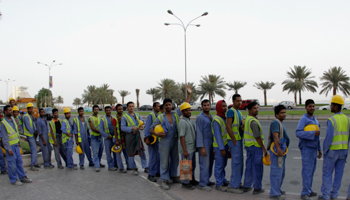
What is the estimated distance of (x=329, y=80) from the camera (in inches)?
1833

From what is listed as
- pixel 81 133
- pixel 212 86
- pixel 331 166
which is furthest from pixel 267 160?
pixel 212 86

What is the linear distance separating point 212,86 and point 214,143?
149 ft

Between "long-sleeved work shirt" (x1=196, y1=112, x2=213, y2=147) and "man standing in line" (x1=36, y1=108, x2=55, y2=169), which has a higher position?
"long-sleeved work shirt" (x1=196, y1=112, x2=213, y2=147)

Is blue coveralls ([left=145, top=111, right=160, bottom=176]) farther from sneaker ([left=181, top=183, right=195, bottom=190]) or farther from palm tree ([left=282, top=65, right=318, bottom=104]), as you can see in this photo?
palm tree ([left=282, top=65, right=318, bottom=104])

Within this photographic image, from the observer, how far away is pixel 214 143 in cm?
A: 514

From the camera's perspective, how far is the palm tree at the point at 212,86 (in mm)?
50378

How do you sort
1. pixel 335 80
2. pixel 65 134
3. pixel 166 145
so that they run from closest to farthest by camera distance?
pixel 166 145 → pixel 65 134 → pixel 335 80

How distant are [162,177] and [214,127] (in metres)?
1.47

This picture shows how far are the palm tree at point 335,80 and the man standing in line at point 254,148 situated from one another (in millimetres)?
47284

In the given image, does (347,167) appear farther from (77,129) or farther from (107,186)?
(77,129)

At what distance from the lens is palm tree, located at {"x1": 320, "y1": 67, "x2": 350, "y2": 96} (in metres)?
45.1

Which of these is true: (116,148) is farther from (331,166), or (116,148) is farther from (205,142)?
(331,166)

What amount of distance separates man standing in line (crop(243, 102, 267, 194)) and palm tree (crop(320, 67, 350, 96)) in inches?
1862

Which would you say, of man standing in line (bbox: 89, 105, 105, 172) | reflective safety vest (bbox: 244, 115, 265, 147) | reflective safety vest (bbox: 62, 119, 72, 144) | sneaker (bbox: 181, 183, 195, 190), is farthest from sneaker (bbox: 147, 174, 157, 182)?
reflective safety vest (bbox: 62, 119, 72, 144)
